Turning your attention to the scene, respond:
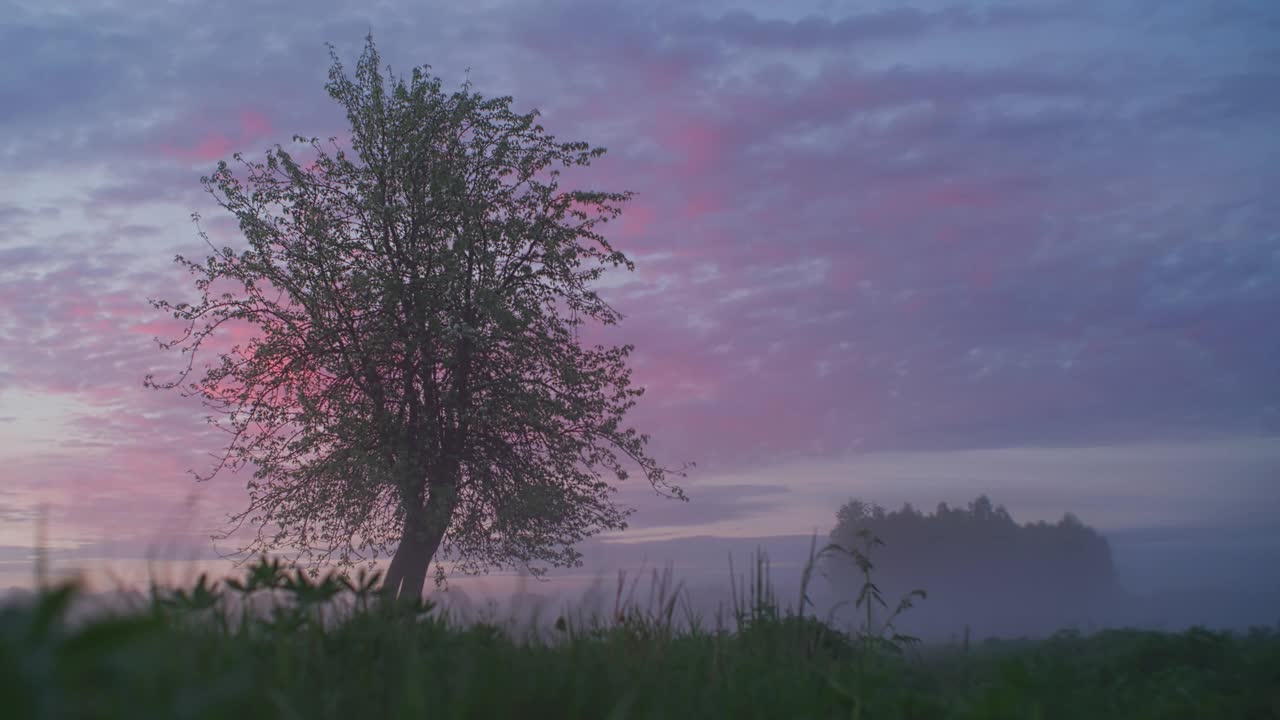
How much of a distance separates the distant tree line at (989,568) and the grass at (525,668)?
74.5m

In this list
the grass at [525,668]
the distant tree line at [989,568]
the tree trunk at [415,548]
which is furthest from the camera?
the distant tree line at [989,568]

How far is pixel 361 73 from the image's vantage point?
846 inches

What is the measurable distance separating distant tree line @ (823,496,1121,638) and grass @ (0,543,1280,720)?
244ft

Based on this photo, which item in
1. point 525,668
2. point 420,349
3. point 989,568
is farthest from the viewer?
point 989,568

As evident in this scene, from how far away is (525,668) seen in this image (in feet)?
12.7

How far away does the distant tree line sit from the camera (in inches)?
3361

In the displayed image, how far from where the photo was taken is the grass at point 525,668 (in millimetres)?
1766

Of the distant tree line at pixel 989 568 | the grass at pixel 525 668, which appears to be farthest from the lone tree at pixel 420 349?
the distant tree line at pixel 989 568

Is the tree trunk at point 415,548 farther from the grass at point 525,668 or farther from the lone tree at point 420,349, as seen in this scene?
the grass at point 525,668

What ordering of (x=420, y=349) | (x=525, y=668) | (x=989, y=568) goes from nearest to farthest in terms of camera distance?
1. (x=525, y=668)
2. (x=420, y=349)
3. (x=989, y=568)

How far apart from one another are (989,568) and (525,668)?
96419 millimetres

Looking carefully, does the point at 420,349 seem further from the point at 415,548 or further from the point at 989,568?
the point at 989,568

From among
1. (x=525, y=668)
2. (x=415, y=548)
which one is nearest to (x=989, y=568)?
(x=415, y=548)

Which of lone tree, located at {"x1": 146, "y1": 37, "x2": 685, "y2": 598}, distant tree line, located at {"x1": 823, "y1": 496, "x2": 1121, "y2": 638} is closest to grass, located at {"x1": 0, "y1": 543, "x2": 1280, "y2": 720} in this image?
lone tree, located at {"x1": 146, "y1": 37, "x2": 685, "y2": 598}
